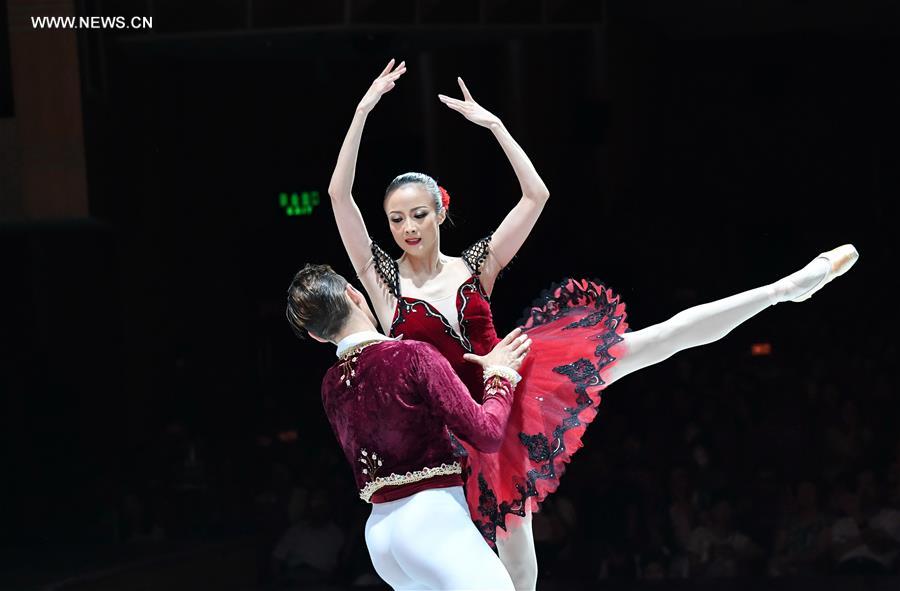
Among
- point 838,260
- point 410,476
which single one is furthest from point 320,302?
point 838,260

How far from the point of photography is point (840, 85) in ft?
20.8

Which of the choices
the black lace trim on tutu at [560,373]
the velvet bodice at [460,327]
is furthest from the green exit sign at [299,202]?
the velvet bodice at [460,327]

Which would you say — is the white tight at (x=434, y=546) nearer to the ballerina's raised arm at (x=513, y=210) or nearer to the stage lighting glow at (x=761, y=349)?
the ballerina's raised arm at (x=513, y=210)

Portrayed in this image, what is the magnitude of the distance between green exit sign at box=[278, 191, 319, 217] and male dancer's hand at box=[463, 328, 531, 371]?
3121 millimetres

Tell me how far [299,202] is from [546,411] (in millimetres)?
3005

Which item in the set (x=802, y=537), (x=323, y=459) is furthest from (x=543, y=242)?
(x=802, y=537)

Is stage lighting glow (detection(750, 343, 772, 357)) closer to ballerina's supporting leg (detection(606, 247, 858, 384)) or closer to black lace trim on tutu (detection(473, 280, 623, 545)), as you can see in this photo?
ballerina's supporting leg (detection(606, 247, 858, 384))

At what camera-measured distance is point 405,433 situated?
295 centimetres

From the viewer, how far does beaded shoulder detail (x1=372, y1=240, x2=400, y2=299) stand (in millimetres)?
3727

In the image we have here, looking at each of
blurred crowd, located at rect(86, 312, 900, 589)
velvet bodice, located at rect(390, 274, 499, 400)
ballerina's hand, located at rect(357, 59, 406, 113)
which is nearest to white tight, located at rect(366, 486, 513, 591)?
velvet bodice, located at rect(390, 274, 499, 400)

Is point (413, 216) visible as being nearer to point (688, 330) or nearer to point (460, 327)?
point (460, 327)

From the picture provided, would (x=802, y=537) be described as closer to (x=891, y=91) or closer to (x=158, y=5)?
(x=891, y=91)

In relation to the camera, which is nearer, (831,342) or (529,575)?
(529,575)

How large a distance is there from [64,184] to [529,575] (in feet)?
11.9
